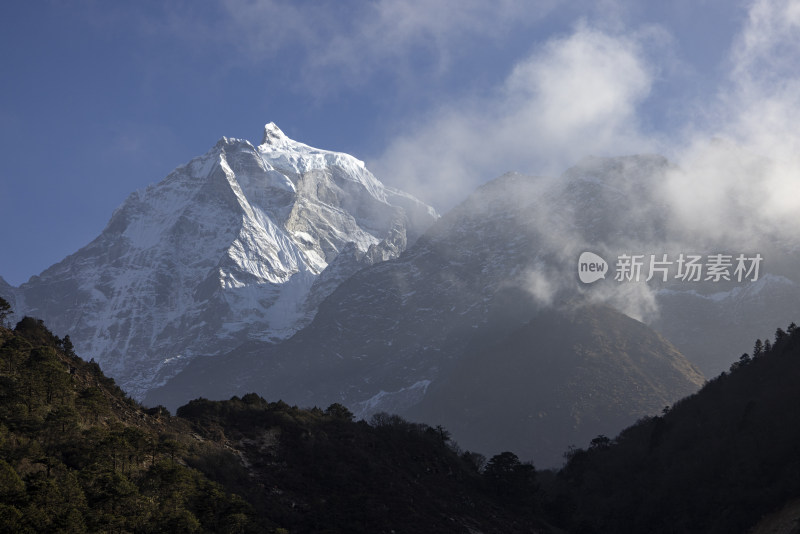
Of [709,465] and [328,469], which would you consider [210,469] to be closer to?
[328,469]

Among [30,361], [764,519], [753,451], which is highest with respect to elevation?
[30,361]

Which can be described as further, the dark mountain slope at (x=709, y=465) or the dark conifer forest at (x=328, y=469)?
the dark mountain slope at (x=709, y=465)

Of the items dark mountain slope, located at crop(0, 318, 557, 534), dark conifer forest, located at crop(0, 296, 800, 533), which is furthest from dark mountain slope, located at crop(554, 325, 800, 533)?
dark mountain slope, located at crop(0, 318, 557, 534)

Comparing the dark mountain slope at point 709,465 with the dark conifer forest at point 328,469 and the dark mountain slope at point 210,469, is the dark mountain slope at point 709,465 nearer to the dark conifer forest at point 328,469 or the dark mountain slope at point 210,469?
the dark conifer forest at point 328,469

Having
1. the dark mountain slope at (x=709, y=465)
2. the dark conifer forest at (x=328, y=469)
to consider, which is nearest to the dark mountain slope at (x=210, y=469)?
the dark conifer forest at (x=328, y=469)

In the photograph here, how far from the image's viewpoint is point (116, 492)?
53375 mm

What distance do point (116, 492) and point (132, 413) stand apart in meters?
23.8

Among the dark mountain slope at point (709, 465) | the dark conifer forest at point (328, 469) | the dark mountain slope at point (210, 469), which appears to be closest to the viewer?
the dark mountain slope at point (210, 469)

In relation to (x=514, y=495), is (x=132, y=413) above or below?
above

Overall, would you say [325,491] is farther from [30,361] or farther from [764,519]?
[764,519]

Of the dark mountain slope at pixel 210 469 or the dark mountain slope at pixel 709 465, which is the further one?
the dark mountain slope at pixel 709 465

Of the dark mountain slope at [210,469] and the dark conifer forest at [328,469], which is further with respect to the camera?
the dark conifer forest at [328,469]

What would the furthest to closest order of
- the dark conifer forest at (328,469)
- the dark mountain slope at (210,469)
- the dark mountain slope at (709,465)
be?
the dark mountain slope at (709,465) < the dark conifer forest at (328,469) < the dark mountain slope at (210,469)

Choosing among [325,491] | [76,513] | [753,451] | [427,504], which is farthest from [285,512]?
[753,451]
